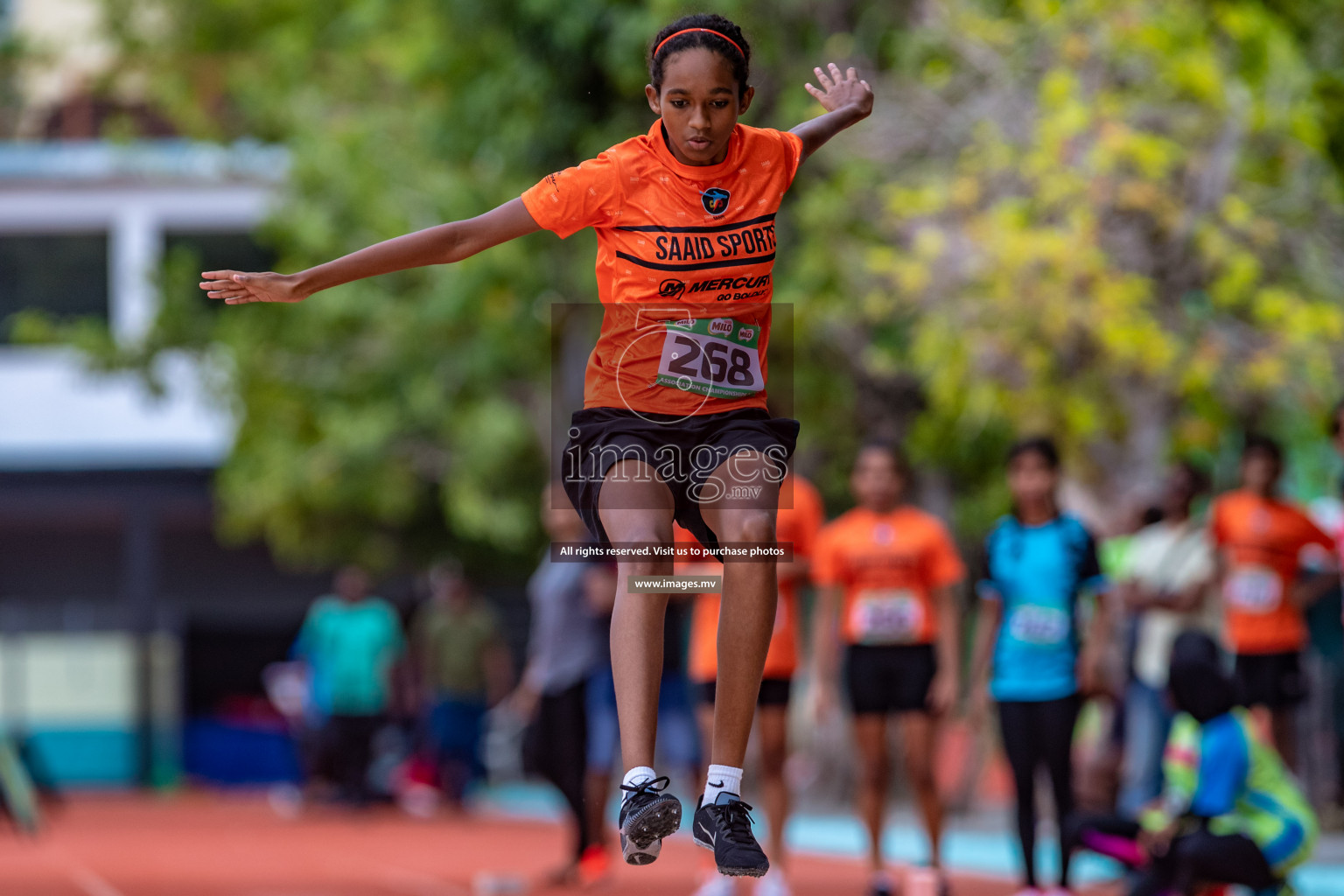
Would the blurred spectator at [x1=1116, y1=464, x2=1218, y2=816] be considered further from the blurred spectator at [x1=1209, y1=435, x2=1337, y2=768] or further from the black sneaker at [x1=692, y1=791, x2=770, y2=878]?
the black sneaker at [x1=692, y1=791, x2=770, y2=878]

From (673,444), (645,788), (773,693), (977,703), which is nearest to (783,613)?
(773,693)

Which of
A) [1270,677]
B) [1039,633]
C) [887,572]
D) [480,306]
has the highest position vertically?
[480,306]

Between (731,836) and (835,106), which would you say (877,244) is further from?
(731,836)

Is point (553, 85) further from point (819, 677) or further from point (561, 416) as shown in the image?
point (819, 677)

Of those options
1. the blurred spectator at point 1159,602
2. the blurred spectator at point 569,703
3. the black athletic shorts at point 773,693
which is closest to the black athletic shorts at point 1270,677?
the blurred spectator at point 1159,602

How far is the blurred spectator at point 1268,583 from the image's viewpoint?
9.34 m

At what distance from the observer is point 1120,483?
1265 centimetres

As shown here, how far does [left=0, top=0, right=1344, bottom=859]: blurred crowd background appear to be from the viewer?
10.8 meters

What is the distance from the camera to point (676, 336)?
16.2ft

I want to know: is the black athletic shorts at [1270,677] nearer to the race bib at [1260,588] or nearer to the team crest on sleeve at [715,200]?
the race bib at [1260,588]

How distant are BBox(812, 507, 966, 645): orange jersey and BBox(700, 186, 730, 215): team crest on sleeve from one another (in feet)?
12.9

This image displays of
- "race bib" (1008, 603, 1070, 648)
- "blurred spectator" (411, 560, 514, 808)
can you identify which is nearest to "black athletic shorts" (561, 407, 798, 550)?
"race bib" (1008, 603, 1070, 648)

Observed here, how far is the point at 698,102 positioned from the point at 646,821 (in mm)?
1803

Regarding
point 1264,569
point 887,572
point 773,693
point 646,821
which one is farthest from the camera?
point 1264,569
